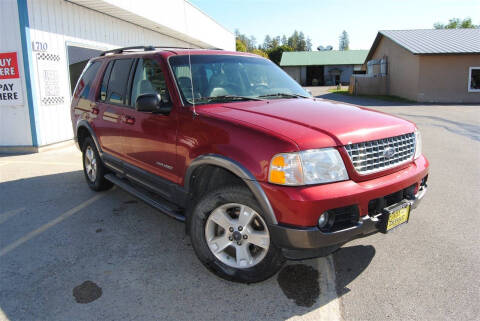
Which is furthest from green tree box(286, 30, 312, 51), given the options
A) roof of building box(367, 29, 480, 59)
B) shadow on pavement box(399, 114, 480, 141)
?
shadow on pavement box(399, 114, 480, 141)

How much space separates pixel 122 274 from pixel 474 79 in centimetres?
2723

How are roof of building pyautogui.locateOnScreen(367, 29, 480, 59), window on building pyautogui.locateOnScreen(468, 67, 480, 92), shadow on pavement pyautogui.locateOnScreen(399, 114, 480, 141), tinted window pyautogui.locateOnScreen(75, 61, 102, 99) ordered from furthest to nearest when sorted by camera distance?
window on building pyautogui.locateOnScreen(468, 67, 480, 92), roof of building pyautogui.locateOnScreen(367, 29, 480, 59), shadow on pavement pyautogui.locateOnScreen(399, 114, 480, 141), tinted window pyautogui.locateOnScreen(75, 61, 102, 99)

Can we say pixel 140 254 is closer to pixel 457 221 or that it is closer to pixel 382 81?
pixel 457 221

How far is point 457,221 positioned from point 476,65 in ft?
79.7

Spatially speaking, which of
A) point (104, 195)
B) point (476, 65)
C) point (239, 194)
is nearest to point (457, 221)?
point (239, 194)

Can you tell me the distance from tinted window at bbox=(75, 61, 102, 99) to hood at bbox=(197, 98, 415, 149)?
2816 mm

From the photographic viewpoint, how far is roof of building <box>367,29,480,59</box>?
23.8 meters

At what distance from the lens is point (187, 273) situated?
10.9 ft

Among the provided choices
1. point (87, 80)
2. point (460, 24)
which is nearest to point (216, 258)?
point (87, 80)

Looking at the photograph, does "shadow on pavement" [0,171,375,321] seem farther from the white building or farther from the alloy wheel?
the white building

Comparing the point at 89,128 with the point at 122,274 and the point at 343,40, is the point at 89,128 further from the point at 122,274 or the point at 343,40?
the point at 343,40

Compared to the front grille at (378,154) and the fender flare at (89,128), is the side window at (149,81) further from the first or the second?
the front grille at (378,154)

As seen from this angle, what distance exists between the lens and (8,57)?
8.52 m

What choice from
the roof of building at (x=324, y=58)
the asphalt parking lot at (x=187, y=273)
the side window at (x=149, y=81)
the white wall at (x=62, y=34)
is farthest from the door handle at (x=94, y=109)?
the roof of building at (x=324, y=58)
